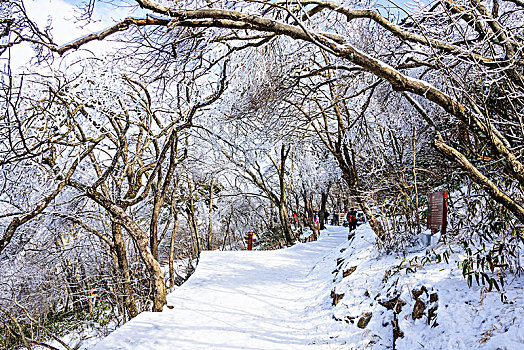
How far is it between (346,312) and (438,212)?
188cm

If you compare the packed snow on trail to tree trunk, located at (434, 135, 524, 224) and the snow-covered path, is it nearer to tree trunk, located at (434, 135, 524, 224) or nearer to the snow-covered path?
the snow-covered path

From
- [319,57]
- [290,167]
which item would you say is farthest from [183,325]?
[290,167]

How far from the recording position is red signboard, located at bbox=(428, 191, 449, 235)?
4.98m

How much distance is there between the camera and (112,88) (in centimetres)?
822

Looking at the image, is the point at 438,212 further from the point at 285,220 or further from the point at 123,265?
the point at 285,220

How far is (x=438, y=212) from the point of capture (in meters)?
5.13

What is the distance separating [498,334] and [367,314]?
1.92 meters

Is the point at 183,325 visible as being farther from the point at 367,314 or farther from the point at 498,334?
the point at 498,334

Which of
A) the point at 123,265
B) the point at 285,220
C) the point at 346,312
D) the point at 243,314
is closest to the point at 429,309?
the point at 346,312

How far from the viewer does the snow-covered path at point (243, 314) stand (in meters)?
4.79

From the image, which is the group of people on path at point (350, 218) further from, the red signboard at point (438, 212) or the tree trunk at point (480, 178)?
the tree trunk at point (480, 178)

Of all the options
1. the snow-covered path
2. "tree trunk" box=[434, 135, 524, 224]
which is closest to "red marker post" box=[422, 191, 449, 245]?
the snow-covered path

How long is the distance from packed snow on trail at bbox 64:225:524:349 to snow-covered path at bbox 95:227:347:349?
0.02 meters

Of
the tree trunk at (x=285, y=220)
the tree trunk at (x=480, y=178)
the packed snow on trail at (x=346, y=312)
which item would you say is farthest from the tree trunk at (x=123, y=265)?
the tree trunk at (x=480, y=178)
